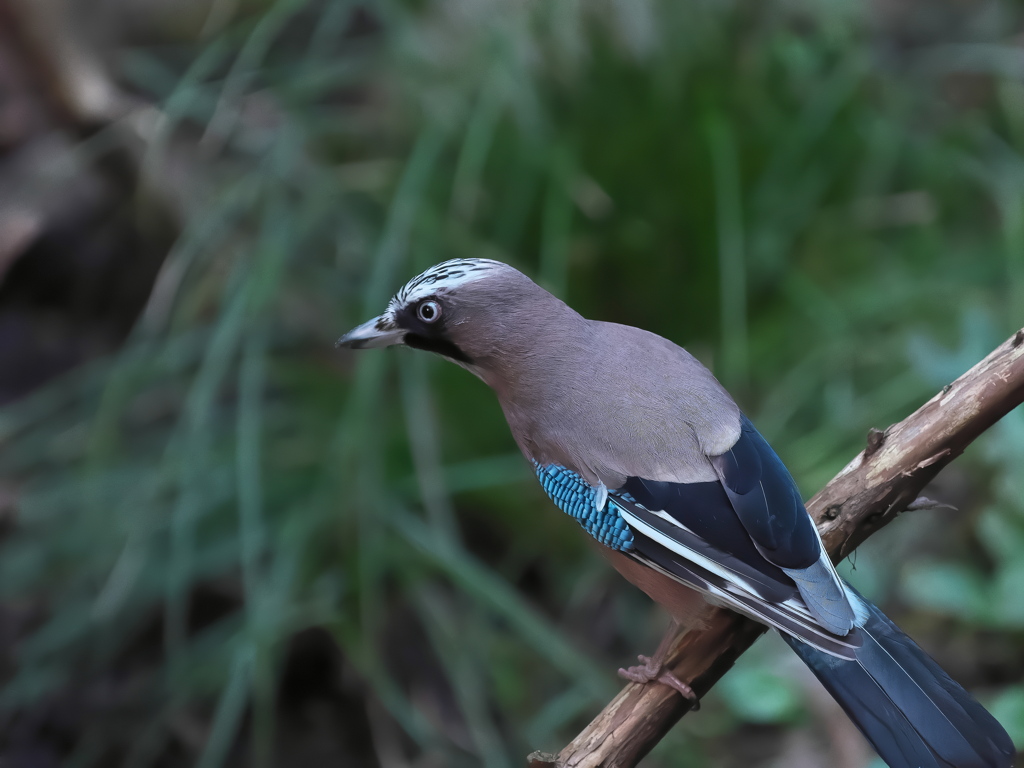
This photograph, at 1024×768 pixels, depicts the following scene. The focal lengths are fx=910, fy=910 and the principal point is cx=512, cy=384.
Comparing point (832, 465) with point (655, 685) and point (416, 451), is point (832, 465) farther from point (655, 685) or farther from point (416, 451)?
point (655, 685)

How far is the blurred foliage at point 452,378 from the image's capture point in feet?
10.2

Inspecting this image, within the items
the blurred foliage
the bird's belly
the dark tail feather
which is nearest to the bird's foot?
the bird's belly

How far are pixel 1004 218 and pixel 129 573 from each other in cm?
382

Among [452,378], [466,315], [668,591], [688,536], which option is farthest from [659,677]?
[452,378]

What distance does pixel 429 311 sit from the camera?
171 cm

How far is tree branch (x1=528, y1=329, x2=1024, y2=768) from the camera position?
1.68m

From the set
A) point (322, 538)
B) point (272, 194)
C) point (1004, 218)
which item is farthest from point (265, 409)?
point (1004, 218)

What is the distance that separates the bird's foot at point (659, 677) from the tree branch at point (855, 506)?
0.05 ft

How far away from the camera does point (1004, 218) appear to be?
3.93 meters

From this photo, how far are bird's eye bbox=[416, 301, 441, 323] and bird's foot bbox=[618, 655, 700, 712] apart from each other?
78cm

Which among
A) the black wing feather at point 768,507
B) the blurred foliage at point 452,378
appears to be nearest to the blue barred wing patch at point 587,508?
the black wing feather at point 768,507

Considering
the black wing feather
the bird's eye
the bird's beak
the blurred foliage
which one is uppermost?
the bird's eye

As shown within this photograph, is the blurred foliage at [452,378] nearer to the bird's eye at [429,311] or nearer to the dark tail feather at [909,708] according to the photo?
the dark tail feather at [909,708]

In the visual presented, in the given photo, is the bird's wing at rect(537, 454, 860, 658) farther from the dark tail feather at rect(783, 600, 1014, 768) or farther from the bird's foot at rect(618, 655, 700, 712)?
the bird's foot at rect(618, 655, 700, 712)
